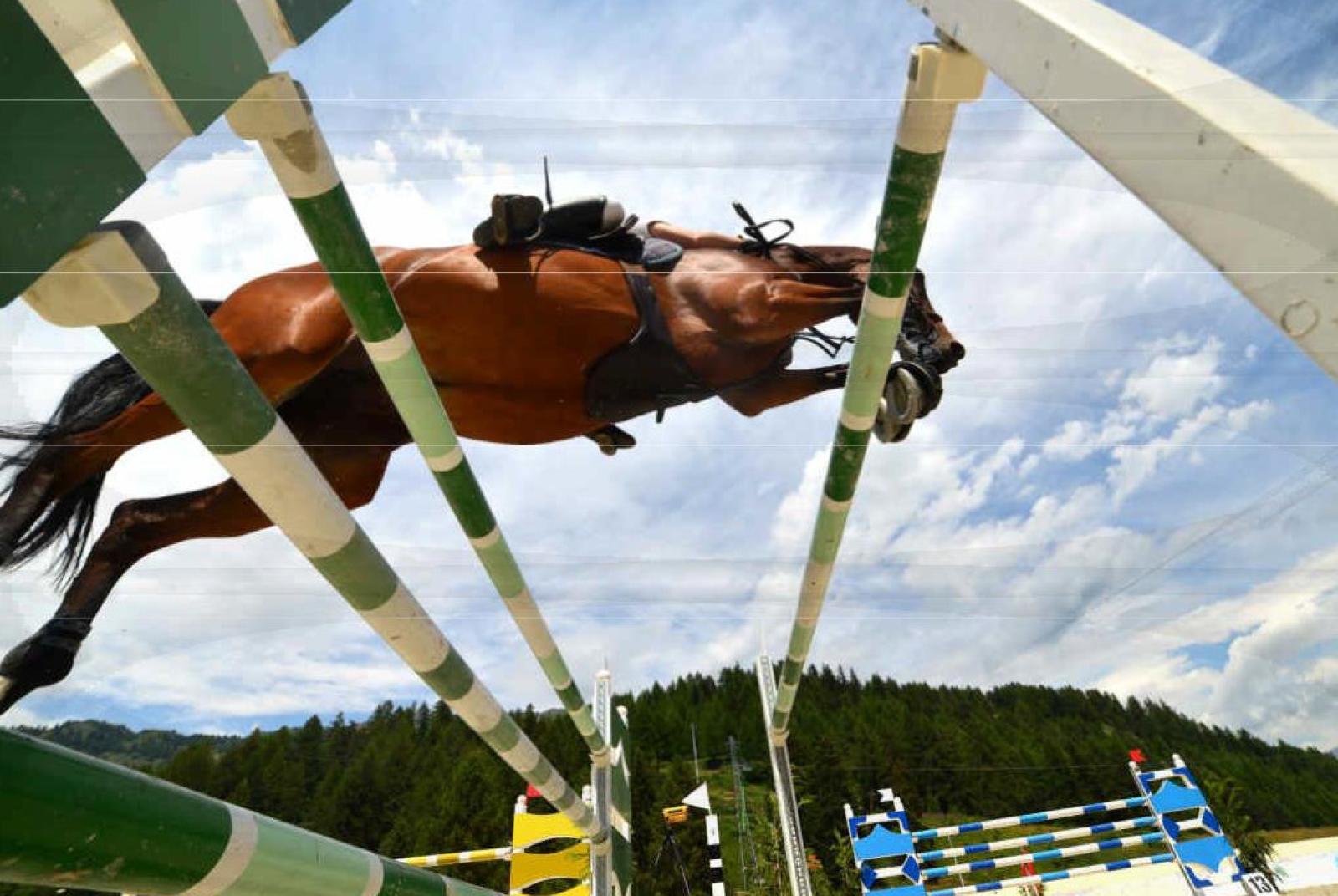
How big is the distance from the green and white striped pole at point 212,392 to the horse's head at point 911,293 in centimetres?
116

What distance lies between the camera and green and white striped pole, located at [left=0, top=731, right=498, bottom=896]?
39 centimetres

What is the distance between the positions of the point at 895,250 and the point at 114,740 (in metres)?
1.30

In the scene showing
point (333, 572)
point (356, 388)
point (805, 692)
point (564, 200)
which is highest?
point (805, 692)

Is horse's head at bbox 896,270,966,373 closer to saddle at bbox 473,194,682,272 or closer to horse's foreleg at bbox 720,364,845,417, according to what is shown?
horse's foreleg at bbox 720,364,845,417

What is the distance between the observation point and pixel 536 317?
1.82 meters

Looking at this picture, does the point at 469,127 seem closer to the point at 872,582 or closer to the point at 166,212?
the point at 166,212

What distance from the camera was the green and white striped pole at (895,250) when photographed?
94 cm

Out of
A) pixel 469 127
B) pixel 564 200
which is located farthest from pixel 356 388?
pixel 469 127

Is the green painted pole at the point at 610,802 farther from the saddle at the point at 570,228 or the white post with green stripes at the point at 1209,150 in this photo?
the white post with green stripes at the point at 1209,150

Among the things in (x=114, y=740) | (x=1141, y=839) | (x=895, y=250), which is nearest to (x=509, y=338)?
(x=895, y=250)

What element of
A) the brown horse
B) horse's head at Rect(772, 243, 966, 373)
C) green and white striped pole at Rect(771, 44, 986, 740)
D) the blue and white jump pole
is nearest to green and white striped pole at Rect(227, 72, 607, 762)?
the brown horse

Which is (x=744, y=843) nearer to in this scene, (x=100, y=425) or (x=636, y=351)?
(x=636, y=351)

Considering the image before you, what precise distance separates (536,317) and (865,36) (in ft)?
3.46

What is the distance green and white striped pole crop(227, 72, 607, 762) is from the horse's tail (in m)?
0.33
